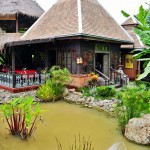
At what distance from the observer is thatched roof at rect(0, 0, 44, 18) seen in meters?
13.9

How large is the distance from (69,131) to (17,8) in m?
10.5

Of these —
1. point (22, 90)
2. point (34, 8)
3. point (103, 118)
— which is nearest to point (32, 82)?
point (22, 90)

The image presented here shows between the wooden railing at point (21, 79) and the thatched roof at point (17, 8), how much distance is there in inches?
187

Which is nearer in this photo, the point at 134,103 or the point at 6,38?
the point at 134,103

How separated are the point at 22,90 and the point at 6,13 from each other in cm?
589

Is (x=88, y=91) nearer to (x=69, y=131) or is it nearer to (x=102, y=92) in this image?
(x=102, y=92)

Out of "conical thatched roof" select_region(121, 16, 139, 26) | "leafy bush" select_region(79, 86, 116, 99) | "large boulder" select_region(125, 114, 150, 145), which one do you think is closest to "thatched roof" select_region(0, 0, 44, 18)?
"conical thatched roof" select_region(121, 16, 139, 26)

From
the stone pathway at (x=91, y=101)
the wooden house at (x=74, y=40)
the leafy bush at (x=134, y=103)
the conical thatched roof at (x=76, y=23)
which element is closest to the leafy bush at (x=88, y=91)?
the stone pathway at (x=91, y=101)

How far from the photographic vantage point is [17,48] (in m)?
14.6

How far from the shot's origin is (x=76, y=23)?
11875mm

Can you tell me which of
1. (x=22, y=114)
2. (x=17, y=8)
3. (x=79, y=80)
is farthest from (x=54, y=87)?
(x=17, y=8)

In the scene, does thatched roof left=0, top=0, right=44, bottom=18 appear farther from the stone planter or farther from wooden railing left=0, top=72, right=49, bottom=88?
the stone planter

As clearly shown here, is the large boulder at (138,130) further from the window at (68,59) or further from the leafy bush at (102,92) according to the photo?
the window at (68,59)

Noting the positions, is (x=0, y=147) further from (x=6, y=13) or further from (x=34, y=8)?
(x=34, y=8)
